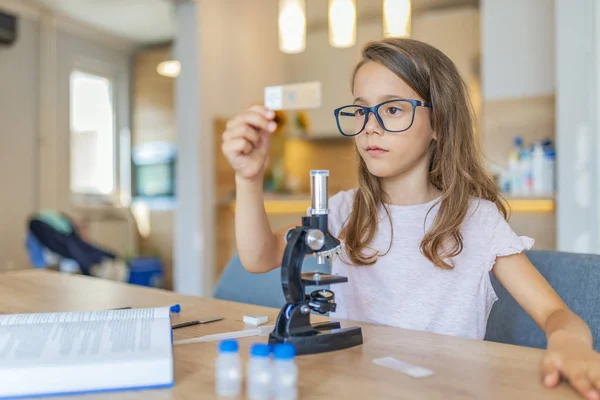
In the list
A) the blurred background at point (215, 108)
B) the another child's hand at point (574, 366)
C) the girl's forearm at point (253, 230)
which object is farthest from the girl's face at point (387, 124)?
the blurred background at point (215, 108)

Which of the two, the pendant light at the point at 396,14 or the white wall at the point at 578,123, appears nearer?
the white wall at the point at 578,123

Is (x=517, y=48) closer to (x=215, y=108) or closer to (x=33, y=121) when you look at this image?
(x=215, y=108)

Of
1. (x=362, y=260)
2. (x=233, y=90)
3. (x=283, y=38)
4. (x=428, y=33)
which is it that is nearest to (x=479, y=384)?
(x=362, y=260)

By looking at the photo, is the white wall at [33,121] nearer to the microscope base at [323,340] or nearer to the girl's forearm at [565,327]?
the microscope base at [323,340]

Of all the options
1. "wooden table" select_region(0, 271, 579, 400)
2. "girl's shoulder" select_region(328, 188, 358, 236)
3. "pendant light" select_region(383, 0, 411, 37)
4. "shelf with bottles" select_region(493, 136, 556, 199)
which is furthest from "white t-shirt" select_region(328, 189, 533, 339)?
"pendant light" select_region(383, 0, 411, 37)

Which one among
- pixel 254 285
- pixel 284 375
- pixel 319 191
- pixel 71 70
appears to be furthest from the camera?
pixel 71 70

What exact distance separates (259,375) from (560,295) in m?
0.79

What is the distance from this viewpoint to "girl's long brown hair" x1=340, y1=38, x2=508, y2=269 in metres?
1.13

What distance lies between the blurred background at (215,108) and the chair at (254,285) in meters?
1.19

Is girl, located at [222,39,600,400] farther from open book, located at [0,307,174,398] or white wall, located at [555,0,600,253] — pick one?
white wall, located at [555,0,600,253]

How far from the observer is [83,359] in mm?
629

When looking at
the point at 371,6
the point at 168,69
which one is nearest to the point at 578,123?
the point at 371,6

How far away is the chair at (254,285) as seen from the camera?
4.73 feet

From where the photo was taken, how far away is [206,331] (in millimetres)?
934
